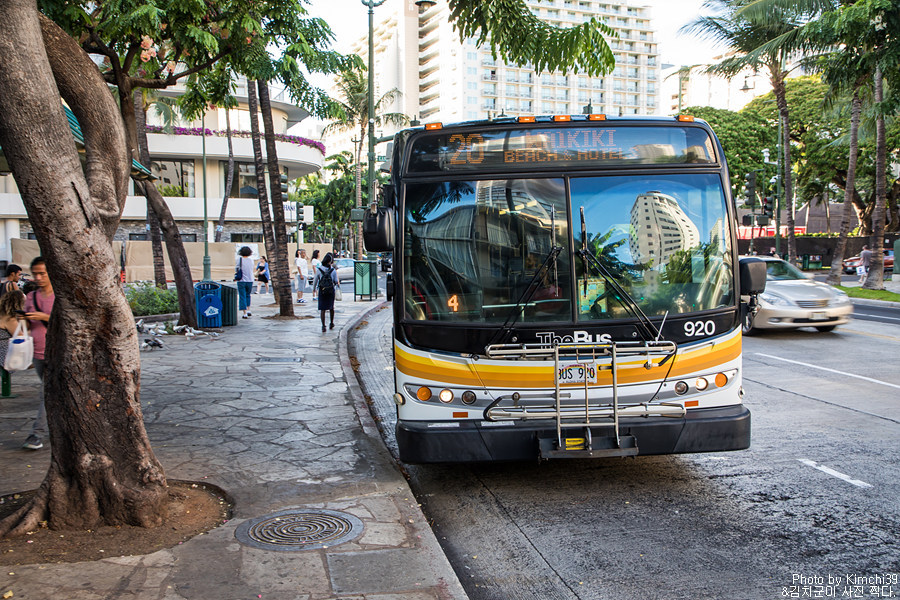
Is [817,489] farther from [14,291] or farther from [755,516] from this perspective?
[14,291]

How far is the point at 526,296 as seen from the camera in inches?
223

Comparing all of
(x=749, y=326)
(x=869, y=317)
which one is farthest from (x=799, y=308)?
(x=869, y=317)

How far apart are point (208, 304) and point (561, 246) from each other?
1274 cm

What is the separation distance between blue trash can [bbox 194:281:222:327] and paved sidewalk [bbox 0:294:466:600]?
15.1 feet

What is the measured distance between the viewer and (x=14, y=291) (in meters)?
7.29

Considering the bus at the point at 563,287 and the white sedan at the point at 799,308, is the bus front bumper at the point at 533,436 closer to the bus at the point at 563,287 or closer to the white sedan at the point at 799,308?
the bus at the point at 563,287

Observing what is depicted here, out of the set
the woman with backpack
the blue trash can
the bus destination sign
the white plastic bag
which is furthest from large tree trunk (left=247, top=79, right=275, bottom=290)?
the bus destination sign

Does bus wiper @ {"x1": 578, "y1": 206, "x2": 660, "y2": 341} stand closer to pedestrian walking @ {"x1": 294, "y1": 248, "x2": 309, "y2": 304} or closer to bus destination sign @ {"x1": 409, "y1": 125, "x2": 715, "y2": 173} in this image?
bus destination sign @ {"x1": 409, "y1": 125, "x2": 715, "y2": 173}

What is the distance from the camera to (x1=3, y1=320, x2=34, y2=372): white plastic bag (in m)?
6.98

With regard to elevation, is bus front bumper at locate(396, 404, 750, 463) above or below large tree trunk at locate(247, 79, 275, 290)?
below

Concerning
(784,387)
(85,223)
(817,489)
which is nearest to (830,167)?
(784,387)

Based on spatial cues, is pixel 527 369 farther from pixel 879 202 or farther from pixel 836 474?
pixel 879 202

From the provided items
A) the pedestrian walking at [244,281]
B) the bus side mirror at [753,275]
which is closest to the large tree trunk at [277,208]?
the pedestrian walking at [244,281]

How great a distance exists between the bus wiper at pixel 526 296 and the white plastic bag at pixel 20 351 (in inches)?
173
